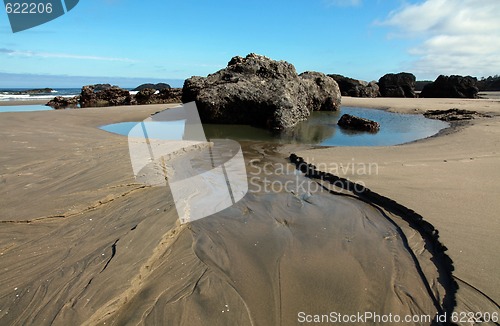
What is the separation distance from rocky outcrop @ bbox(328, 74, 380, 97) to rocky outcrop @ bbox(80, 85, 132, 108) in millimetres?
19926

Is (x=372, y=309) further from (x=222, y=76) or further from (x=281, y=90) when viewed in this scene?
(x=222, y=76)

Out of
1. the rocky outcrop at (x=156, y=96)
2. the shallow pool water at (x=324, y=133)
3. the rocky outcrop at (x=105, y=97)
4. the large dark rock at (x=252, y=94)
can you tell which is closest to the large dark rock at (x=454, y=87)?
the shallow pool water at (x=324, y=133)

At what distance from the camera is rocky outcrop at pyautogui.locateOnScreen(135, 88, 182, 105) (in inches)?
898

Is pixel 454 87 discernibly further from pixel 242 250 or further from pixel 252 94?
pixel 242 250

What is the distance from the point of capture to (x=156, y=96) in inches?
918

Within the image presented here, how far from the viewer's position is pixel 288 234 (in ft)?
10.4

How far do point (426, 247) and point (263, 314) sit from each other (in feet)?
5.66

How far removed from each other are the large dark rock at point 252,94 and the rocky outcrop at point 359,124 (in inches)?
67.2

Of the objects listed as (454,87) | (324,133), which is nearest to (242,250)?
(324,133)

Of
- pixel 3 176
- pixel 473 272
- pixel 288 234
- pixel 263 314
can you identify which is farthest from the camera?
pixel 3 176

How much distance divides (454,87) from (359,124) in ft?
74.1

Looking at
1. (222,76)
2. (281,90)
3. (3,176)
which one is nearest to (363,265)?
(3,176)

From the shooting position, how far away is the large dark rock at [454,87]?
2599 cm

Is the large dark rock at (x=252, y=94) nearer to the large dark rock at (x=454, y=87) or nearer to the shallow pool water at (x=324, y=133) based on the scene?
the shallow pool water at (x=324, y=133)
